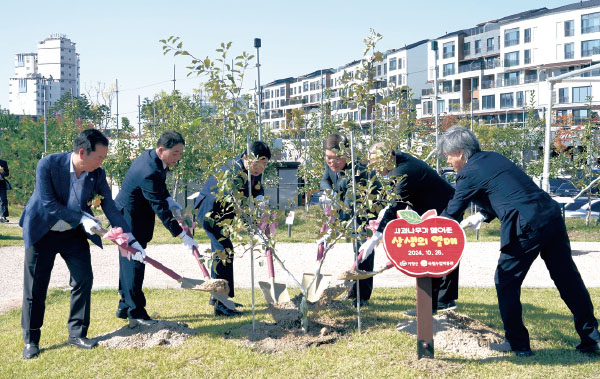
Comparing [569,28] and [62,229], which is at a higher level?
[569,28]

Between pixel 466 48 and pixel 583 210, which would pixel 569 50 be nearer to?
pixel 466 48

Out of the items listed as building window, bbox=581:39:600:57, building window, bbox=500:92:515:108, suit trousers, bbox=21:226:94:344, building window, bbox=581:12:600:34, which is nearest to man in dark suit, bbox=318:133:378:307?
suit trousers, bbox=21:226:94:344

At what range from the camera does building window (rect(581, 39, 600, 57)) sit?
163 ft

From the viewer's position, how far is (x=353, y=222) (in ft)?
17.1

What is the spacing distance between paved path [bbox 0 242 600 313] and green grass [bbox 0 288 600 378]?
1.87 meters

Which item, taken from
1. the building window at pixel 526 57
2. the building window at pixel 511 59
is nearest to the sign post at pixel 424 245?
the building window at pixel 526 57

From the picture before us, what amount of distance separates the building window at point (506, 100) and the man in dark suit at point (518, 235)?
55.1 metres

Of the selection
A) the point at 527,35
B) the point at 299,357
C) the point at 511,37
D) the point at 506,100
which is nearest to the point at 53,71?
the point at 511,37

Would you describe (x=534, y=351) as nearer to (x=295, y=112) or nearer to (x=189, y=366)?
(x=189, y=366)

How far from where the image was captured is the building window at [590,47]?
49625 millimetres

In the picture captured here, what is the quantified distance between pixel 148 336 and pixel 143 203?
1.23 meters

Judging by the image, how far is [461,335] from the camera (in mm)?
4859

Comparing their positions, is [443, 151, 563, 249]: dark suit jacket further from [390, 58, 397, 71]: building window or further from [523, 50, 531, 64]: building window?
[390, 58, 397, 71]: building window

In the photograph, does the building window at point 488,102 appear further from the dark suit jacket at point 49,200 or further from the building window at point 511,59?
the dark suit jacket at point 49,200
